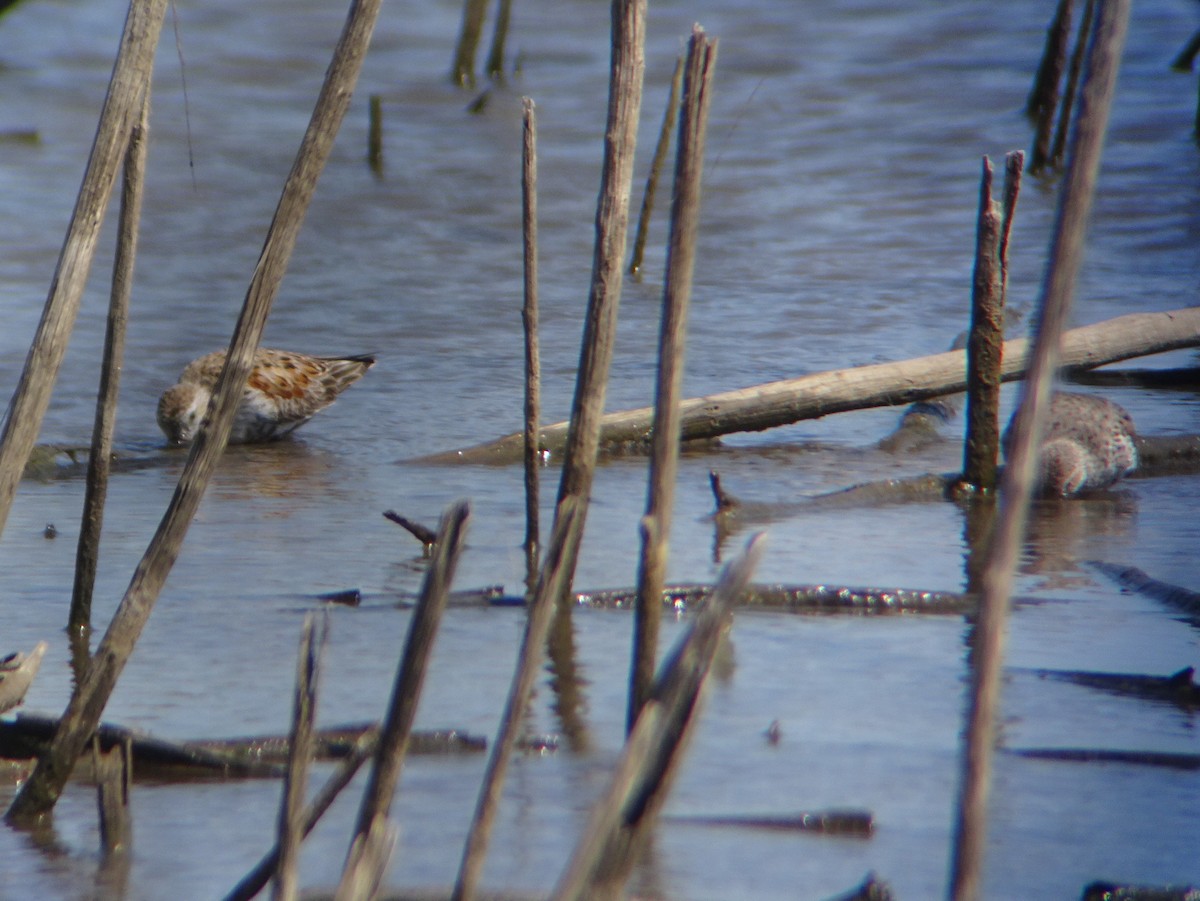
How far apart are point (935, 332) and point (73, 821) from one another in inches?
278

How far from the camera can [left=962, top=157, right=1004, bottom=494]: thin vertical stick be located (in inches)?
228

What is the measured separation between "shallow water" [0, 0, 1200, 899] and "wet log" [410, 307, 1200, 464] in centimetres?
15

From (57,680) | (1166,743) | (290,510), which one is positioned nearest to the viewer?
(1166,743)

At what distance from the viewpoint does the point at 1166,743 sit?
3516mm

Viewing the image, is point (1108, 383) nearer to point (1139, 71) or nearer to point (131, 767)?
point (131, 767)

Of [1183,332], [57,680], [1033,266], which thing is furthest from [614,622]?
[1033,266]

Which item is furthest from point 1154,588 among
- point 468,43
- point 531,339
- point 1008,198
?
point 468,43

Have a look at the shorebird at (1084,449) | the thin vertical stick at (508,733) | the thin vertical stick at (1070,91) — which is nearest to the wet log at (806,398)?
the shorebird at (1084,449)

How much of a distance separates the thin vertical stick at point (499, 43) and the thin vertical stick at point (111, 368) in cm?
1286

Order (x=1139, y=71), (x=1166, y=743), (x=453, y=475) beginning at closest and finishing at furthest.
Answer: (x=1166, y=743), (x=453, y=475), (x=1139, y=71)

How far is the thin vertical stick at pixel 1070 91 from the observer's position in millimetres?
12453

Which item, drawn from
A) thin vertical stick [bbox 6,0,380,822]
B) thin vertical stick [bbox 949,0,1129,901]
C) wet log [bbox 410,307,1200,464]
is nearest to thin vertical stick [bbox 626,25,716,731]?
thin vertical stick [bbox 6,0,380,822]

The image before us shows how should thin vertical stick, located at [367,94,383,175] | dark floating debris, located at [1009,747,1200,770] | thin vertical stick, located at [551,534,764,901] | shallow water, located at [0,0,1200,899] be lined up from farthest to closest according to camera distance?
thin vertical stick, located at [367,94,383,175] → dark floating debris, located at [1009,747,1200,770] → shallow water, located at [0,0,1200,899] → thin vertical stick, located at [551,534,764,901]

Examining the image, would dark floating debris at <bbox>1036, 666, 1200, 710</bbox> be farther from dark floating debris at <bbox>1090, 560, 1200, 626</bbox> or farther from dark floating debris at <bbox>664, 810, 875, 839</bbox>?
dark floating debris at <bbox>664, 810, 875, 839</bbox>
